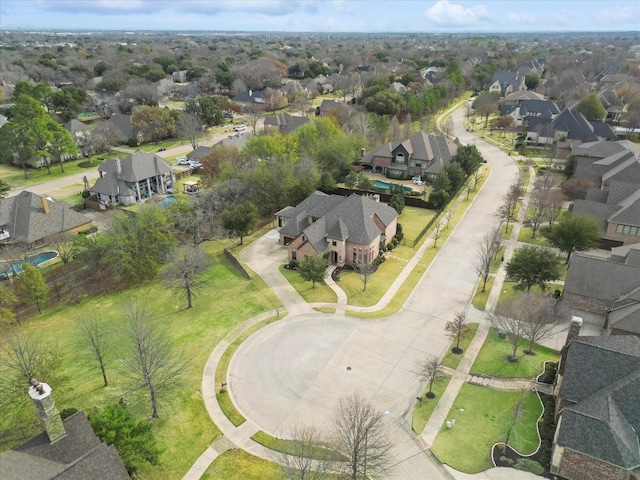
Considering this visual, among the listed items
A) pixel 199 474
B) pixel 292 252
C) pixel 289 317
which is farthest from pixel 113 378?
pixel 292 252

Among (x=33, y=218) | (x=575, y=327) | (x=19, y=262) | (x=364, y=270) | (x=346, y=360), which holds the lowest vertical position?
(x=346, y=360)

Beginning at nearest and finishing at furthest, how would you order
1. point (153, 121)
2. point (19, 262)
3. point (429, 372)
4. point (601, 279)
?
point (429, 372), point (601, 279), point (19, 262), point (153, 121)

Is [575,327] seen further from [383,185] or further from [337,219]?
[383,185]

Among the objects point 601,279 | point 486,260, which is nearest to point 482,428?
point 601,279

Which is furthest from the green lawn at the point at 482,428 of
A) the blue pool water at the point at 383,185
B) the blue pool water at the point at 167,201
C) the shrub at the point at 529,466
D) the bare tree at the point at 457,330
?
the blue pool water at the point at 167,201

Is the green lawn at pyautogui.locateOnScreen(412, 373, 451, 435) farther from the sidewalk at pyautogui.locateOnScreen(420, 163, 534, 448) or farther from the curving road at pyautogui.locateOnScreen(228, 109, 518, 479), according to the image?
the curving road at pyautogui.locateOnScreen(228, 109, 518, 479)

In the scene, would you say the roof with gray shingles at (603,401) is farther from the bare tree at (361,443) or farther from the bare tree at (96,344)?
the bare tree at (96,344)

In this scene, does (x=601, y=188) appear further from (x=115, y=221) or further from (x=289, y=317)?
(x=115, y=221)
